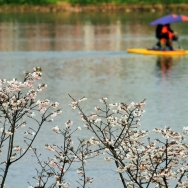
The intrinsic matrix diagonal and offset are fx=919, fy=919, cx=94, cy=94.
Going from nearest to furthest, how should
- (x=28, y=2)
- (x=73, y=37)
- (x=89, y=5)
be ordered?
(x=73, y=37)
(x=28, y=2)
(x=89, y=5)

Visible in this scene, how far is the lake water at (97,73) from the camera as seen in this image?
42.4 feet

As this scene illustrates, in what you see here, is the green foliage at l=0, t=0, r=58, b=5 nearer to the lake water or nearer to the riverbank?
the riverbank

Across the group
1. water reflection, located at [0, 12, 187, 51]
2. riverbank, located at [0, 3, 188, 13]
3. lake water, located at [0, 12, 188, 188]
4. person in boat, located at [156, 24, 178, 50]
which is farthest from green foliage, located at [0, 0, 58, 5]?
person in boat, located at [156, 24, 178, 50]

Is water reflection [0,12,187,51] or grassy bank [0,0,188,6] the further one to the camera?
grassy bank [0,0,188,6]

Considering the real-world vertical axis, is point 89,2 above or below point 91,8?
above

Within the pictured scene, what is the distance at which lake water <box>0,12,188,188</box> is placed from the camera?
1293 cm

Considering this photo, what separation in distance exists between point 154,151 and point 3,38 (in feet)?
100

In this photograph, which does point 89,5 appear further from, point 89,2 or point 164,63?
point 164,63

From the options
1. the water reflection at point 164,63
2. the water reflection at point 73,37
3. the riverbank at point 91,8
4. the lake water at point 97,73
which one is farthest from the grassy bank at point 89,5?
the water reflection at point 164,63

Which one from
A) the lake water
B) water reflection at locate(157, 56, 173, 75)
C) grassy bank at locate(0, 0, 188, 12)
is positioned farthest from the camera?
grassy bank at locate(0, 0, 188, 12)

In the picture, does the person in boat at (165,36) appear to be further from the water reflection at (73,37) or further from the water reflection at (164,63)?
the water reflection at (73,37)

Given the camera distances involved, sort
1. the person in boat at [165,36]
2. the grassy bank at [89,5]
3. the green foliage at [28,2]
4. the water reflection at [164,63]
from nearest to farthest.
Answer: the water reflection at [164,63] → the person in boat at [165,36] → the grassy bank at [89,5] → the green foliage at [28,2]

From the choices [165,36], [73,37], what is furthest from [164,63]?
[73,37]

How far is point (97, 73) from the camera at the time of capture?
22656 millimetres
